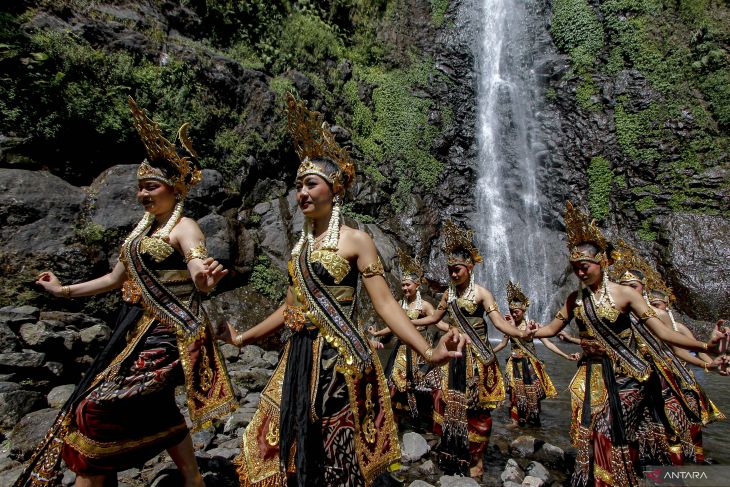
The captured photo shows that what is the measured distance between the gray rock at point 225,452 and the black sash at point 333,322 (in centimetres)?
290

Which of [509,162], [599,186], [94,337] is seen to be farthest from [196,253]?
[599,186]

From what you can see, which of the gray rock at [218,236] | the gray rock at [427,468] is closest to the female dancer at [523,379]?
the gray rock at [427,468]

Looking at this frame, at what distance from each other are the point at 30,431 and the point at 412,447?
434 cm

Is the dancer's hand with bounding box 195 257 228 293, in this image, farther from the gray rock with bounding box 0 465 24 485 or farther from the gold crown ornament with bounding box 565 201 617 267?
the gold crown ornament with bounding box 565 201 617 267

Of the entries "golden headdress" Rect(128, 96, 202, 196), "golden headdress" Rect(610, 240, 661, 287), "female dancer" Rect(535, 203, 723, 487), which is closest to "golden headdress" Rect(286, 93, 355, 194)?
"golden headdress" Rect(128, 96, 202, 196)

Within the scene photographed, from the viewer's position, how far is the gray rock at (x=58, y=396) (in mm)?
5656

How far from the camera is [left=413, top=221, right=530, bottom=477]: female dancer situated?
5.21 meters

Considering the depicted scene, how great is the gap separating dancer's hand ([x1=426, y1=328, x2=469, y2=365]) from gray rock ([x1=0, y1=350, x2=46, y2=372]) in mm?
6051

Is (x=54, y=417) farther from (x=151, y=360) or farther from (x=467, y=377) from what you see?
(x=467, y=377)

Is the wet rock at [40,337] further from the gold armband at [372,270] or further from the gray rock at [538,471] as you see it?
the gray rock at [538,471]

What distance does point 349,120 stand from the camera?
20297 millimetres

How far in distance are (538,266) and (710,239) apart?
6059 mm

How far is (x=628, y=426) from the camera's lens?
Answer: 13.8 feet

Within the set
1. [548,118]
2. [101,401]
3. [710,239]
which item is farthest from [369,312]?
[548,118]
